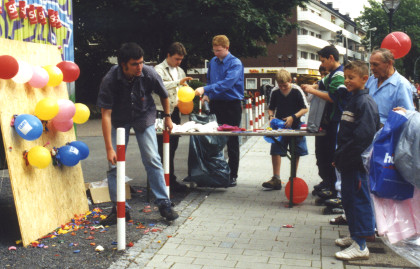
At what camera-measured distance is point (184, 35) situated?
23.9m

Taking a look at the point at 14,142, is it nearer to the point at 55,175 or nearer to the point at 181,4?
the point at 55,175

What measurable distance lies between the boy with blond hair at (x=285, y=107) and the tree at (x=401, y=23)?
212ft

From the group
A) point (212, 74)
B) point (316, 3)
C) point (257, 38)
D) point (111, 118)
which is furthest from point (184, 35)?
point (316, 3)

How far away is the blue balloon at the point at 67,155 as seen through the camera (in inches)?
213

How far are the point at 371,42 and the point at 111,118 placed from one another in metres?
74.3

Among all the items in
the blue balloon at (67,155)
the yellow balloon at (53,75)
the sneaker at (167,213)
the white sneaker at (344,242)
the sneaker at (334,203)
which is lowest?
the white sneaker at (344,242)

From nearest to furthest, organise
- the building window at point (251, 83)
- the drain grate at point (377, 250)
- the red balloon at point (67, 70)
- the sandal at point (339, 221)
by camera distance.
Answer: the drain grate at point (377, 250) < the sandal at point (339, 221) < the red balloon at point (67, 70) < the building window at point (251, 83)

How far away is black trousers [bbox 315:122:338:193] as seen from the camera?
6.20m

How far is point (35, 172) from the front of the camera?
5.00m

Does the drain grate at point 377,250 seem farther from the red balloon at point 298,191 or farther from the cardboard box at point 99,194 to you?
the cardboard box at point 99,194

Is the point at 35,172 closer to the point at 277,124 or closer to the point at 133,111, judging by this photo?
the point at 133,111

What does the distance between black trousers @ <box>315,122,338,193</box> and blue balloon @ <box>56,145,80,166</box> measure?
A: 2.90 metres

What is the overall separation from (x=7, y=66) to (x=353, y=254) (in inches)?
133

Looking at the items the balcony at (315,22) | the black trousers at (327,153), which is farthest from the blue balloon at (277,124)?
the balcony at (315,22)
